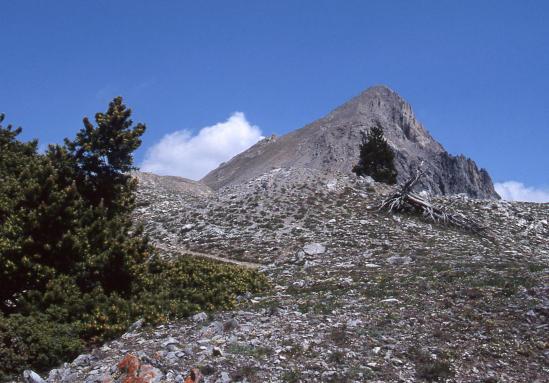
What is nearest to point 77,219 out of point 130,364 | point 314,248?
point 130,364

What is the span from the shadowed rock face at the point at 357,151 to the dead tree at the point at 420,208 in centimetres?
10192

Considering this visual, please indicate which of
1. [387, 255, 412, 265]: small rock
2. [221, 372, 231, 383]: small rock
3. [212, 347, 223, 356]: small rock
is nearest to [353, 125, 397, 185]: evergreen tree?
[387, 255, 412, 265]: small rock

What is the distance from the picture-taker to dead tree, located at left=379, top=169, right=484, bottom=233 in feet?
107

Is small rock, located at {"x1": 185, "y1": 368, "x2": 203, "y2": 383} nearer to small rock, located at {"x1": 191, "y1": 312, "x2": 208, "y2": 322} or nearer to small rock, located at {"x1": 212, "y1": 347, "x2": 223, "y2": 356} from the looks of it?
small rock, located at {"x1": 212, "y1": 347, "x2": 223, "y2": 356}

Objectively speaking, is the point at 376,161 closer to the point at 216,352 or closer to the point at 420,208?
the point at 420,208

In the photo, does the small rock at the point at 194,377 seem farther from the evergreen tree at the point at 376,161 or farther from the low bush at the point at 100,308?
the evergreen tree at the point at 376,161

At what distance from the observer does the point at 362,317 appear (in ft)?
50.3

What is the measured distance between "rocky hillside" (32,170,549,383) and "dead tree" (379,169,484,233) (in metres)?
1.15

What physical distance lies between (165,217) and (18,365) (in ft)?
83.9

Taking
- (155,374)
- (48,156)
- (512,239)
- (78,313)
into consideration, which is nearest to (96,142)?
(48,156)

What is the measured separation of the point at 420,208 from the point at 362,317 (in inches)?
820

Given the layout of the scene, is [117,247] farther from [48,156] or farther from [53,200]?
[48,156]

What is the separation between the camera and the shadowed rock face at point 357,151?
14838 cm

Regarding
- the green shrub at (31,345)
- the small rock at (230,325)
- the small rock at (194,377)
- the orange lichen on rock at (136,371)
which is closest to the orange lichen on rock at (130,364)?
the orange lichen on rock at (136,371)
